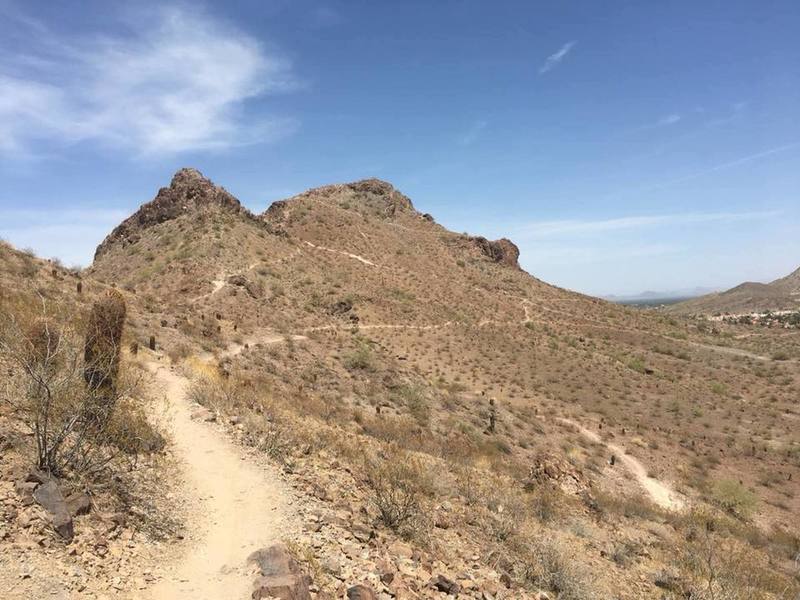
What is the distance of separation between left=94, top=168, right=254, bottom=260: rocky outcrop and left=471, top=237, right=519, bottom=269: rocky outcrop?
128 feet

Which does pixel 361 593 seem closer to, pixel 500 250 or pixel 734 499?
pixel 734 499

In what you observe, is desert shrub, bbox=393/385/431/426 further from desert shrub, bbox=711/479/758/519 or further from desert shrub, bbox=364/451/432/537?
desert shrub, bbox=711/479/758/519

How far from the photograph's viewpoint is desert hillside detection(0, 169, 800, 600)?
7621 millimetres

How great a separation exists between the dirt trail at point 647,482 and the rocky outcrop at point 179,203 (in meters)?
44.1

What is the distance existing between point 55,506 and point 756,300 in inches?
6742

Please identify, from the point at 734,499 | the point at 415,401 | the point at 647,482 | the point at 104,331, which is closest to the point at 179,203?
the point at 415,401

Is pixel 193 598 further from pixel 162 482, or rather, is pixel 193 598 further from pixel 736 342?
pixel 736 342

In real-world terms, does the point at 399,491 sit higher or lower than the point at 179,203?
lower

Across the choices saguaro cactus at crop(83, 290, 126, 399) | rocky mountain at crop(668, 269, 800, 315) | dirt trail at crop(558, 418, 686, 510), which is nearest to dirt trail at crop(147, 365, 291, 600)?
saguaro cactus at crop(83, 290, 126, 399)

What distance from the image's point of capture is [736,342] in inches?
2425

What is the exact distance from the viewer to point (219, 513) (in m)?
7.66

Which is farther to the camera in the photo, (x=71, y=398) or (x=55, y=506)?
(x=71, y=398)

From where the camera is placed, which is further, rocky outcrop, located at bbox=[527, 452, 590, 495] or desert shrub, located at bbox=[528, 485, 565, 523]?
rocky outcrop, located at bbox=[527, 452, 590, 495]

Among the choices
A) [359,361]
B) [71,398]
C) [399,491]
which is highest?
[71,398]
